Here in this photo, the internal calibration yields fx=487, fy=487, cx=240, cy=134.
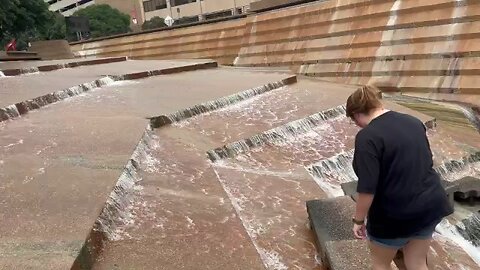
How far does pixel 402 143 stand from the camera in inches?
88.6

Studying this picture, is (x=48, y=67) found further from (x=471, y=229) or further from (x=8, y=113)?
(x=471, y=229)

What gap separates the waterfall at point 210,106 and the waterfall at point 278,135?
1.03 metres

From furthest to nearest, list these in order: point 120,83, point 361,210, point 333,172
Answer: point 120,83, point 333,172, point 361,210

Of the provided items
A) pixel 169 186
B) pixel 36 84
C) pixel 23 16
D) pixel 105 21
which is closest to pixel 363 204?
pixel 169 186

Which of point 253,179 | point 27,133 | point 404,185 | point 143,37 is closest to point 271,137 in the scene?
point 253,179

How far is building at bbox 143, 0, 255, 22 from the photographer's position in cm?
5150

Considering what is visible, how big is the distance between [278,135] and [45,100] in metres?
3.43

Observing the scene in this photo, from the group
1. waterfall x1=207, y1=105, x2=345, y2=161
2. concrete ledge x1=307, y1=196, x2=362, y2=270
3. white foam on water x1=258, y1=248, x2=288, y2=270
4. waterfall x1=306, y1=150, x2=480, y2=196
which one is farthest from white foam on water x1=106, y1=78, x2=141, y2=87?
white foam on water x1=258, y1=248, x2=288, y2=270

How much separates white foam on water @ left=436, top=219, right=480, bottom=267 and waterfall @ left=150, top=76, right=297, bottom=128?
11.0 ft

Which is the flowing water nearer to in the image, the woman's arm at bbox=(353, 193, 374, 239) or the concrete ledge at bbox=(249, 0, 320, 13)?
the woman's arm at bbox=(353, 193, 374, 239)

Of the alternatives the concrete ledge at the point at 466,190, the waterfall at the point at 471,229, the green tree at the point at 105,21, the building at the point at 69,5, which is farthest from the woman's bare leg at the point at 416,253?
the building at the point at 69,5

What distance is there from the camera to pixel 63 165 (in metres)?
4.07

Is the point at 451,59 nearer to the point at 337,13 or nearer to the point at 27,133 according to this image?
the point at 337,13

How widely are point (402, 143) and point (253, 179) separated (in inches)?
106
